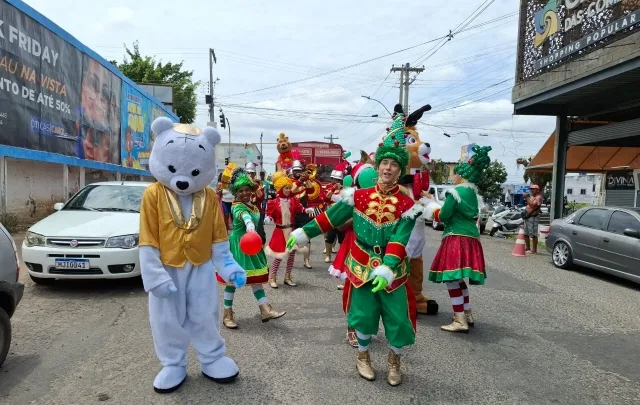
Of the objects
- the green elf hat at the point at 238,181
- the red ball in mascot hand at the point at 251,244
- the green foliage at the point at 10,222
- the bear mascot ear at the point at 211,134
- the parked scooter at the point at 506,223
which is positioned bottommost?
the parked scooter at the point at 506,223

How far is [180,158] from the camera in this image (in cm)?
330

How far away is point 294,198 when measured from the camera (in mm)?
7289

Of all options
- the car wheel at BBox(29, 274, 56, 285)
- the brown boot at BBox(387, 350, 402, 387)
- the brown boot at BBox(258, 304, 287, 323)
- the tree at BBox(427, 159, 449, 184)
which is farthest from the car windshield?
the tree at BBox(427, 159, 449, 184)

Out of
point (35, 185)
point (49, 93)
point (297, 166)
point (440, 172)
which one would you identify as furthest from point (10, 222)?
point (440, 172)

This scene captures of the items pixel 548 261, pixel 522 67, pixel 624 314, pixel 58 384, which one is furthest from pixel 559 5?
pixel 58 384

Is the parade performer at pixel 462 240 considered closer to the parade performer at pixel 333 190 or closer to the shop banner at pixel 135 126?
the parade performer at pixel 333 190

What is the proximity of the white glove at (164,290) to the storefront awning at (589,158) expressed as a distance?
52.7 ft

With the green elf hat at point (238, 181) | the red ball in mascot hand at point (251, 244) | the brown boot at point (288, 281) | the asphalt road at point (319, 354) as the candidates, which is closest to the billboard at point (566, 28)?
the asphalt road at point (319, 354)

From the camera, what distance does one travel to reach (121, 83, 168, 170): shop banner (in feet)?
61.8

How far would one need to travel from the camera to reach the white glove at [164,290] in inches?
122

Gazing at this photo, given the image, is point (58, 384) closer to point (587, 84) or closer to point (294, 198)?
point (294, 198)

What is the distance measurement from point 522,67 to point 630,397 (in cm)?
1276

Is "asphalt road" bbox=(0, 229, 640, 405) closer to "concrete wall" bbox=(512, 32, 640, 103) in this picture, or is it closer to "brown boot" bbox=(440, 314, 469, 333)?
"brown boot" bbox=(440, 314, 469, 333)

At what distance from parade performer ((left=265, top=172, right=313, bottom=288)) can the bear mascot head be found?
2882 mm
